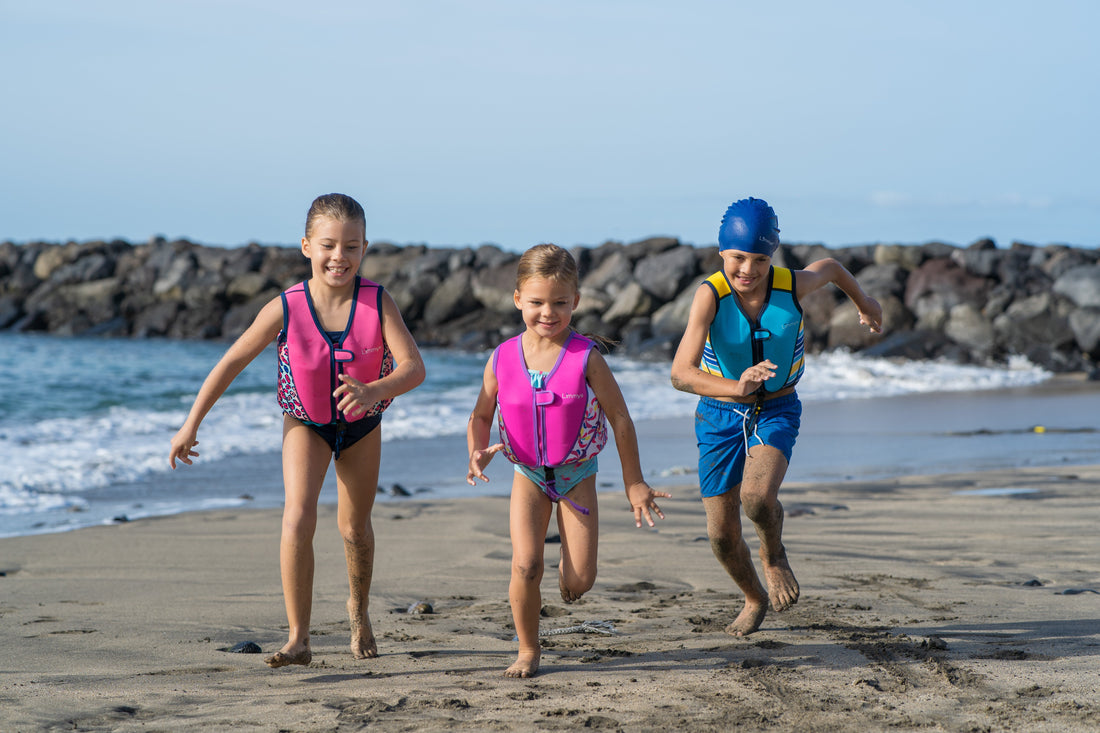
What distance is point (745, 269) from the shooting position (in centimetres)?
420

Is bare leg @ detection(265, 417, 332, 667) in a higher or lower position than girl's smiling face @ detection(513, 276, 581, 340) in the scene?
lower

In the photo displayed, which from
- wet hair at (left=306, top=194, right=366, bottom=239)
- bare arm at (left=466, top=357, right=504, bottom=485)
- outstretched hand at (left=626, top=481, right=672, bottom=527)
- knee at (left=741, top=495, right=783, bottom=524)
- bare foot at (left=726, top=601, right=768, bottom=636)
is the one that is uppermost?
wet hair at (left=306, top=194, right=366, bottom=239)

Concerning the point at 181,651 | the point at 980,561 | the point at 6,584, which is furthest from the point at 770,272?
the point at 6,584

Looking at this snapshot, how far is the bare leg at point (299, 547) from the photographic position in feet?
12.5

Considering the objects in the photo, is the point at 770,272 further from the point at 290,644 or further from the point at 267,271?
the point at 267,271

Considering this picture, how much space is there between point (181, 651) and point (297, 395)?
3.58 ft

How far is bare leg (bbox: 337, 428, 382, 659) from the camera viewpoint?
4027 millimetres

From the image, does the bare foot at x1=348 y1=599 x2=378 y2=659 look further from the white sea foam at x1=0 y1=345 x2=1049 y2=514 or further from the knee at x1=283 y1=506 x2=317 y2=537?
the white sea foam at x1=0 y1=345 x2=1049 y2=514

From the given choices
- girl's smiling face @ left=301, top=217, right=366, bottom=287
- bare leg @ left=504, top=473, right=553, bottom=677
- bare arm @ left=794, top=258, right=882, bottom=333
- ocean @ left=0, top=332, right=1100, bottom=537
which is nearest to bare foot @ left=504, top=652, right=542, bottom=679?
bare leg @ left=504, top=473, right=553, bottom=677

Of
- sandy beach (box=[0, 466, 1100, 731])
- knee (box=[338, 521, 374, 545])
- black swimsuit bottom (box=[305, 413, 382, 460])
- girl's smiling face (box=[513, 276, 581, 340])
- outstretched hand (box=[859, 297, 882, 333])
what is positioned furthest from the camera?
outstretched hand (box=[859, 297, 882, 333])

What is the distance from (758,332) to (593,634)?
1.37 m

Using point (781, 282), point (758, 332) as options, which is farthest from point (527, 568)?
point (781, 282)

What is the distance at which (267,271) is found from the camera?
29.9m

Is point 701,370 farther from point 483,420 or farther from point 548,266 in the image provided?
point 483,420
